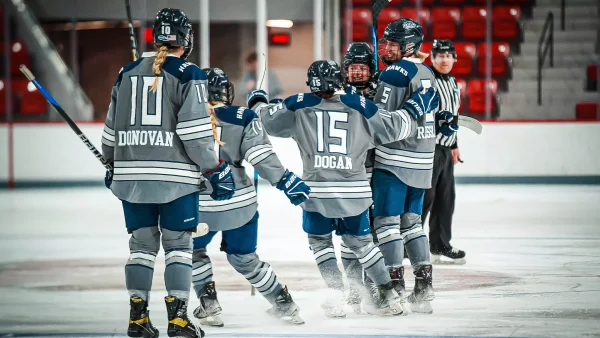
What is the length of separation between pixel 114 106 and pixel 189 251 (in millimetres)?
612

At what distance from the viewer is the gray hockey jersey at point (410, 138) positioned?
14.4 ft

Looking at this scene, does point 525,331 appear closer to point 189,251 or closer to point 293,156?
point 189,251

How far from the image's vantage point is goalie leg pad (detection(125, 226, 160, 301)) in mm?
3650

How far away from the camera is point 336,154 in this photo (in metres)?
4.10

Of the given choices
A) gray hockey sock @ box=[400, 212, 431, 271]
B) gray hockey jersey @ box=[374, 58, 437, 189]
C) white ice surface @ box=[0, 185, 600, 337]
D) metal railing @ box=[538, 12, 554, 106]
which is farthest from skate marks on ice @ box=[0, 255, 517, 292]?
metal railing @ box=[538, 12, 554, 106]

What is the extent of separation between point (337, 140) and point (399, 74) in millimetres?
500

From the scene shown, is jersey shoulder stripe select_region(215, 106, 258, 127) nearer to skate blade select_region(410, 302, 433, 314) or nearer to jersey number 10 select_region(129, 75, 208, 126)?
jersey number 10 select_region(129, 75, 208, 126)

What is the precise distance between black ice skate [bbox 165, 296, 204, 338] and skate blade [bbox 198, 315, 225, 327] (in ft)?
1.30

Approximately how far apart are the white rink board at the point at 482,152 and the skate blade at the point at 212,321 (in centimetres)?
655

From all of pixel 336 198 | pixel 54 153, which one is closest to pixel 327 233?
pixel 336 198

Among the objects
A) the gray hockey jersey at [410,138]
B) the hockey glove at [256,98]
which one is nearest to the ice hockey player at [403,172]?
the gray hockey jersey at [410,138]

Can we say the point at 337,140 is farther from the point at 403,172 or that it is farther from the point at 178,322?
the point at 178,322

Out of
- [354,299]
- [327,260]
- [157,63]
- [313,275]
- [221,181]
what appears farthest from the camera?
[313,275]

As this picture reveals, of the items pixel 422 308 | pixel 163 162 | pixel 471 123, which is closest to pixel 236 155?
pixel 163 162
